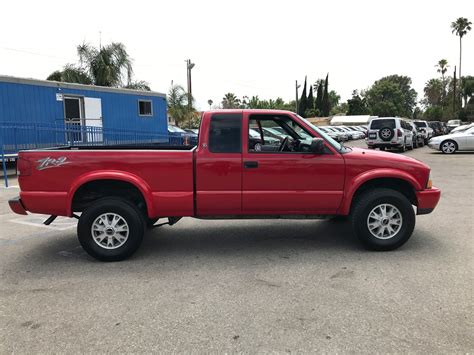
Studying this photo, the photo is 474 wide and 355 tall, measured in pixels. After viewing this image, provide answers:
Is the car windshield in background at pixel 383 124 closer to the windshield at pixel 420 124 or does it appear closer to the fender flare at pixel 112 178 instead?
the windshield at pixel 420 124

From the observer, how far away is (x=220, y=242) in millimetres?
6004

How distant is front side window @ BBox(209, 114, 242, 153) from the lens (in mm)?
5293

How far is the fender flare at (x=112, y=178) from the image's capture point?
5.08m

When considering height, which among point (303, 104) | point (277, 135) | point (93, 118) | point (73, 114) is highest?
point (303, 104)

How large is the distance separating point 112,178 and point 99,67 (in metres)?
28.1

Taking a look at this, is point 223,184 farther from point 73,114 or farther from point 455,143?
point 455,143

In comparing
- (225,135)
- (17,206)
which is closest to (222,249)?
(225,135)

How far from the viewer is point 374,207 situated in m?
5.34

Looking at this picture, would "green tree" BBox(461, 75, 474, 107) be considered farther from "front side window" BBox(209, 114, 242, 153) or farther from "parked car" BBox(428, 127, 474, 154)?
"front side window" BBox(209, 114, 242, 153)

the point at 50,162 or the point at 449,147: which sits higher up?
the point at 50,162

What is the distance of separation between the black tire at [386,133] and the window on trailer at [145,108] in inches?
437

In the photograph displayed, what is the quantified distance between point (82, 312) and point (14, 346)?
25.5 inches

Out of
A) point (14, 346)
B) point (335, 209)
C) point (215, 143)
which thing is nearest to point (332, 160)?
point (335, 209)

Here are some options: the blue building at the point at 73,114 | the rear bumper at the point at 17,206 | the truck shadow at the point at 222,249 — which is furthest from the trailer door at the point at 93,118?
the rear bumper at the point at 17,206
